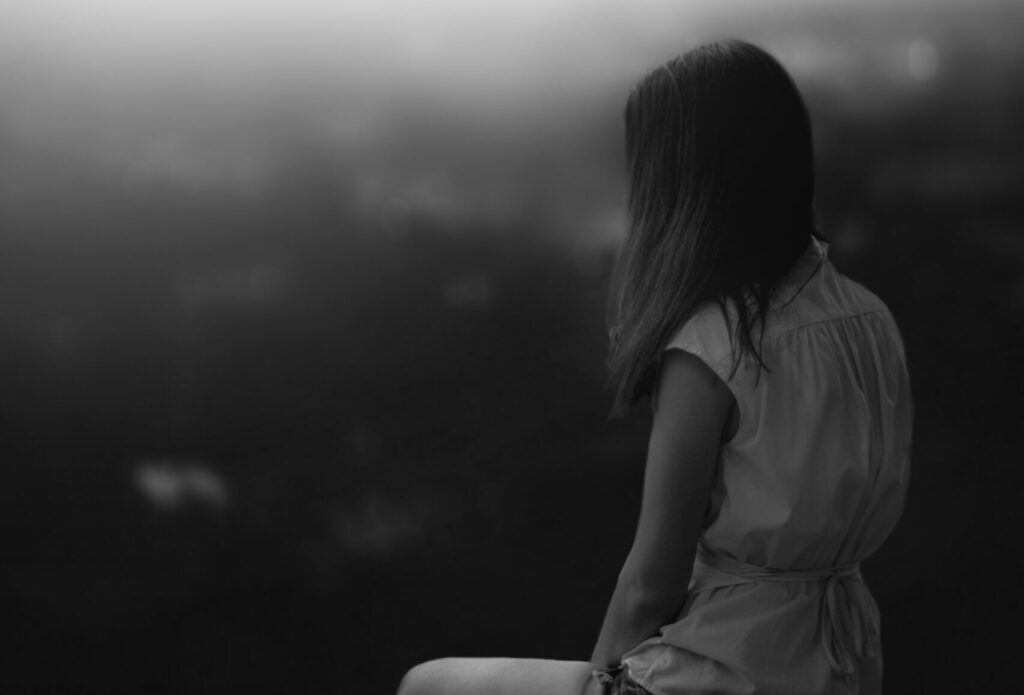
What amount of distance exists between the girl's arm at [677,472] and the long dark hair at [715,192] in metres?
0.04

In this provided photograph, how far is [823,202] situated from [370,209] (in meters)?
0.75

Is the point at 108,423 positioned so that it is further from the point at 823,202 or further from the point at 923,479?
the point at 923,479

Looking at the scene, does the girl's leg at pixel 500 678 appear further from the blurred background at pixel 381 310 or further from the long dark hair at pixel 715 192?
the blurred background at pixel 381 310

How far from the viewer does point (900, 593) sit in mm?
2004

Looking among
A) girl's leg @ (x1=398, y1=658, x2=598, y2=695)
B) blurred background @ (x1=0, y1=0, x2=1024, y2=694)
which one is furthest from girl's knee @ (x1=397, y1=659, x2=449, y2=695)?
blurred background @ (x1=0, y1=0, x2=1024, y2=694)

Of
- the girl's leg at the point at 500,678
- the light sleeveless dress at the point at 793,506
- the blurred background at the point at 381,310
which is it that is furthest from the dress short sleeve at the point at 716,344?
the blurred background at the point at 381,310

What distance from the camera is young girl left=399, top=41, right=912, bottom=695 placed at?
3.37 ft

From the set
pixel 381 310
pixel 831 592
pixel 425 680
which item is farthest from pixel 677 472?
pixel 381 310

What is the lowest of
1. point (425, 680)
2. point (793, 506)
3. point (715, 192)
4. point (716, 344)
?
point (425, 680)

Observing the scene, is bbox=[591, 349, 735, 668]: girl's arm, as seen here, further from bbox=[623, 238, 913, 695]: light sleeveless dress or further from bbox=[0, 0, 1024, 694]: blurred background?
bbox=[0, 0, 1024, 694]: blurred background

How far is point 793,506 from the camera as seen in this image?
1020 millimetres

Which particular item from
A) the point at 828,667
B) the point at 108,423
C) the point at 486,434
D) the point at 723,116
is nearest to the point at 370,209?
the point at 486,434

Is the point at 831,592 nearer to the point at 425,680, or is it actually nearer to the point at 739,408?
the point at 739,408

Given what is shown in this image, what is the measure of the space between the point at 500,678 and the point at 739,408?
36 cm
